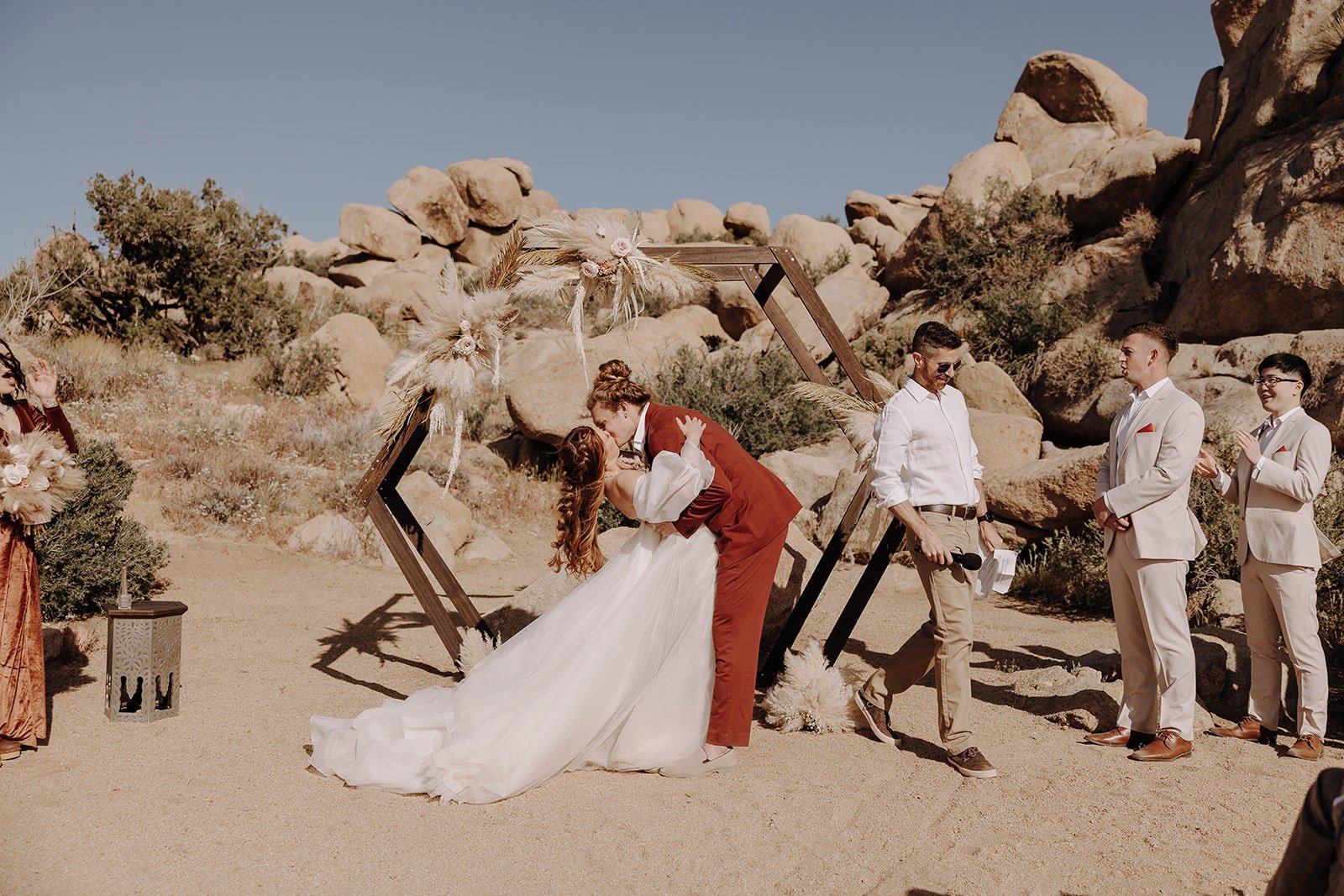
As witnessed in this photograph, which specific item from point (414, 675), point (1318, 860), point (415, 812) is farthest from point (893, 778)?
point (414, 675)

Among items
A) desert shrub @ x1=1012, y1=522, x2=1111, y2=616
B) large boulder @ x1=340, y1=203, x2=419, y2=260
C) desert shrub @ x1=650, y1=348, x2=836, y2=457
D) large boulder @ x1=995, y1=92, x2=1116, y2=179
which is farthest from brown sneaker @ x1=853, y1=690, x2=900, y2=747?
large boulder @ x1=340, y1=203, x2=419, y2=260

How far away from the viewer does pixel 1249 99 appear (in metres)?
13.7

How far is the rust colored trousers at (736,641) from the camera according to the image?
464cm

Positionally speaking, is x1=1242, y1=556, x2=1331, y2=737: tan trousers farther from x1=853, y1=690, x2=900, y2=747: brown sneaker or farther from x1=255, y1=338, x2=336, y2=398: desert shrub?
x1=255, y1=338, x2=336, y2=398: desert shrub

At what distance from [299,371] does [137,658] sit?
11705 millimetres

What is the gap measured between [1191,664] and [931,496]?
5.19 ft

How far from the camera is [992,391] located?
40.4 ft

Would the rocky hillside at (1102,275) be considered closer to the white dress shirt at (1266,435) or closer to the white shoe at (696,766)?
the white shoe at (696,766)

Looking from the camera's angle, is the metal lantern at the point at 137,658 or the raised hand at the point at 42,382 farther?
the metal lantern at the point at 137,658

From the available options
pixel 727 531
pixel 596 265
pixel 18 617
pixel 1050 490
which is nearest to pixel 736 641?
pixel 727 531

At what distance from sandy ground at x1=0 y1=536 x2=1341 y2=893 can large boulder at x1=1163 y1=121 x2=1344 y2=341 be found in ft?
26.6

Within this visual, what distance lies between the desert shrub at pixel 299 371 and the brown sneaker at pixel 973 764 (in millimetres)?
13871

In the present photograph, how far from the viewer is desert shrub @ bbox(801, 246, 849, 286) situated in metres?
23.4

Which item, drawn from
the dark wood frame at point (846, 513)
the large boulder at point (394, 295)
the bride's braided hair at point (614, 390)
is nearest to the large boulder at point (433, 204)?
the large boulder at point (394, 295)
